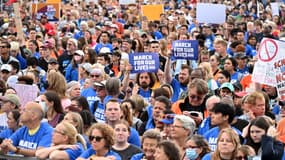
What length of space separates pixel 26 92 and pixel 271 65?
11.0 feet

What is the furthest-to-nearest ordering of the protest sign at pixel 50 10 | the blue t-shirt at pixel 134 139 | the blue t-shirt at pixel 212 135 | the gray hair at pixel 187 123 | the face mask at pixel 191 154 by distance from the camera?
the protest sign at pixel 50 10, the blue t-shirt at pixel 134 139, the blue t-shirt at pixel 212 135, the gray hair at pixel 187 123, the face mask at pixel 191 154

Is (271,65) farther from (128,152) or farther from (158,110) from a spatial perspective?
(128,152)

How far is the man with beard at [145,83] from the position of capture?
46.4 ft

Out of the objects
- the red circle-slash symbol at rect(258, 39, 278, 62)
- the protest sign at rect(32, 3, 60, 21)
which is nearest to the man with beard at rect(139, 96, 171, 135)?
the red circle-slash symbol at rect(258, 39, 278, 62)

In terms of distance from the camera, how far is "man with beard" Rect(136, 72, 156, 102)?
14.2m

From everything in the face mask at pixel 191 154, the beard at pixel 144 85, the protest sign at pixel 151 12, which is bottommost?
the protest sign at pixel 151 12

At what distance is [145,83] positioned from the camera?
14.3 meters

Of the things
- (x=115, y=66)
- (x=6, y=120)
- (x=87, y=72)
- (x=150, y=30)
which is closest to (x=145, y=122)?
(x=6, y=120)

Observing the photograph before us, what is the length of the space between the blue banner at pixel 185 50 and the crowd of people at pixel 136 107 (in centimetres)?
41

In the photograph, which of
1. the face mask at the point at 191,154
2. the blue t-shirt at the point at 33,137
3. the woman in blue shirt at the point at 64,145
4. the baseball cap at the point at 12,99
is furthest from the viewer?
the baseball cap at the point at 12,99

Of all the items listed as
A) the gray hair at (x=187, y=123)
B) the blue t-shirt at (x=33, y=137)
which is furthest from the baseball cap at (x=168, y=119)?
the blue t-shirt at (x=33, y=137)

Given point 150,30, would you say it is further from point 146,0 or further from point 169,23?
point 146,0

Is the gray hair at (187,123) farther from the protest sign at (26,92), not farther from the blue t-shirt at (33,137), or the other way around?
the protest sign at (26,92)

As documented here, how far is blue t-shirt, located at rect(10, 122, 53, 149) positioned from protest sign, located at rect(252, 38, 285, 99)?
3.08 m
